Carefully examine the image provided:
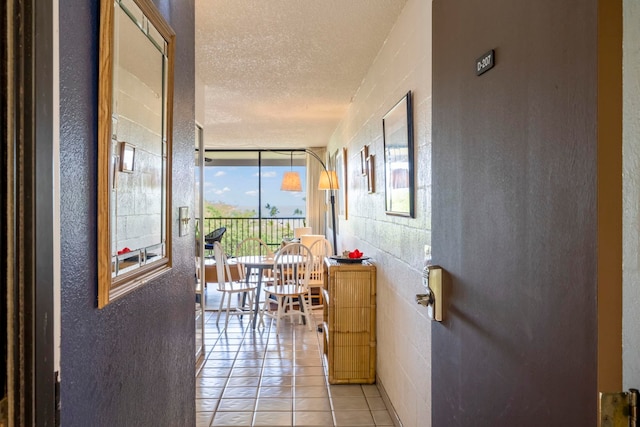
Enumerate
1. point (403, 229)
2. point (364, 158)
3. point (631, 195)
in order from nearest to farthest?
point (631, 195)
point (403, 229)
point (364, 158)

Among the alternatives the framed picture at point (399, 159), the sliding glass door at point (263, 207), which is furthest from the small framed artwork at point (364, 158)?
the sliding glass door at point (263, 207)

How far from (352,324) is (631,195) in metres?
2.87

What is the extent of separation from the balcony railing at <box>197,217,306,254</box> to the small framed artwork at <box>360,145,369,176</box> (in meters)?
5.19

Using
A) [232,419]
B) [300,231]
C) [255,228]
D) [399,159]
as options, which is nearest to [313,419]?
[232,419]

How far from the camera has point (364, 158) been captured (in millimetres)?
3898

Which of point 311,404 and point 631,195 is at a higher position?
point 631,195

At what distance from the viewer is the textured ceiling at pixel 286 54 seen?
2568 millimetres

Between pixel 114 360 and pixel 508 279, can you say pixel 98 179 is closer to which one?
pixel 114 360

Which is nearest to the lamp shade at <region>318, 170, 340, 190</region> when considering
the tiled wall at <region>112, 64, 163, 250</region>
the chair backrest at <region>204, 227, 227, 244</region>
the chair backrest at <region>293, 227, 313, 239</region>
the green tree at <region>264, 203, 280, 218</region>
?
the chair backrest at <region>293, 227, 313, 239</region>

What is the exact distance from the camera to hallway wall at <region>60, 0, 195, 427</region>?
896 millimetres

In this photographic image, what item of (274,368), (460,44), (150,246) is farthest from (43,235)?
(274,368)

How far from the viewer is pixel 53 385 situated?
0.81 meters

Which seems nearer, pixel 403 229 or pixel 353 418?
pixel 403 229

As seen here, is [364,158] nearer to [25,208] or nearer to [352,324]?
[352,324]
